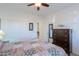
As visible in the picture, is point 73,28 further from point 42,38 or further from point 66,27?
point 42,38

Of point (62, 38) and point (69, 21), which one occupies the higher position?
point (69, 21)

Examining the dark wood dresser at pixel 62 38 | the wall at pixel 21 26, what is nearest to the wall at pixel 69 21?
the dark wood dresser at pixel 62 38

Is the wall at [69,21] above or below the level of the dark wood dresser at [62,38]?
above

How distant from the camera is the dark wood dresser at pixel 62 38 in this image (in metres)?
1.74

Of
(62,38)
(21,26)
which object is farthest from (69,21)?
(21,26)

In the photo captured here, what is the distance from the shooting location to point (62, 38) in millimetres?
1803

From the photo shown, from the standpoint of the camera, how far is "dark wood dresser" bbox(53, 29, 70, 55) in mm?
1737

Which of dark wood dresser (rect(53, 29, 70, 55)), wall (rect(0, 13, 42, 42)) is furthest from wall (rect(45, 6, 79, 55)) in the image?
wall (rect(0, 13, 42, 42))

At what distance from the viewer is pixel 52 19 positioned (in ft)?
5.96

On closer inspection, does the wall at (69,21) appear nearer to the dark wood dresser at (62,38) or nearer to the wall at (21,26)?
the dark wood dresser at (62,38)

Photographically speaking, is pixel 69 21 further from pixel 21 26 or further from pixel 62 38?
pixel 21 26

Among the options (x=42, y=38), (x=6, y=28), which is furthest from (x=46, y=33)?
(x=6, y=28)

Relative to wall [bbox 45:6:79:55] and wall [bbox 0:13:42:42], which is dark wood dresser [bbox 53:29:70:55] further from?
wall [bbox 0:13:42:42]

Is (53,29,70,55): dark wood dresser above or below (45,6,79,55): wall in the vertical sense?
below
